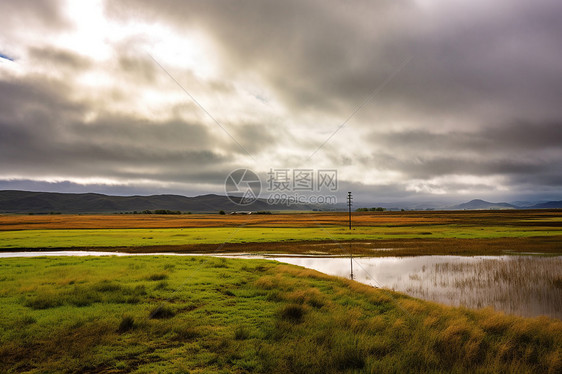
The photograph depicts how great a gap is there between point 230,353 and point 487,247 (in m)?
43.4

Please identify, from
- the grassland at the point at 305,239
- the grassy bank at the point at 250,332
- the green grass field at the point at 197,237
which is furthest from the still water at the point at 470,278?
the green grass field at the point at 197,237

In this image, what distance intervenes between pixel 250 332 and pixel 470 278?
19.8 m

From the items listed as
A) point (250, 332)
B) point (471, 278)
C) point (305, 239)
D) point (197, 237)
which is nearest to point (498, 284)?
point (471, 278)

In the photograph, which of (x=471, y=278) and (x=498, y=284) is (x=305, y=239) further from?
(x=498, y=284)

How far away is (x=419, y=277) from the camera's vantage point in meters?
22.7

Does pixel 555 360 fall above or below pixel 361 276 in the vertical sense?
above

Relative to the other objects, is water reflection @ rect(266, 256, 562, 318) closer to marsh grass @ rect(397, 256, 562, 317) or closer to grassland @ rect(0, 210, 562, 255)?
marsh grass @ rect(397, 256, 562, 317)

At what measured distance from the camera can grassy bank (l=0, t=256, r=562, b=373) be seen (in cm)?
836

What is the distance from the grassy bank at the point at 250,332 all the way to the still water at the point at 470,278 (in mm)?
3975

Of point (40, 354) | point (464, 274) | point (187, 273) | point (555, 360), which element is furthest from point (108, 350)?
point (464, 274)

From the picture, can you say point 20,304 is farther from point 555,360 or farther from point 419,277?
→ point 419,277

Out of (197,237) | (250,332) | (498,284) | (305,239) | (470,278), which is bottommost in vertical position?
(197,237)

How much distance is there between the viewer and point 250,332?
10359mm

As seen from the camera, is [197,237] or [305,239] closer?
[305,239]
